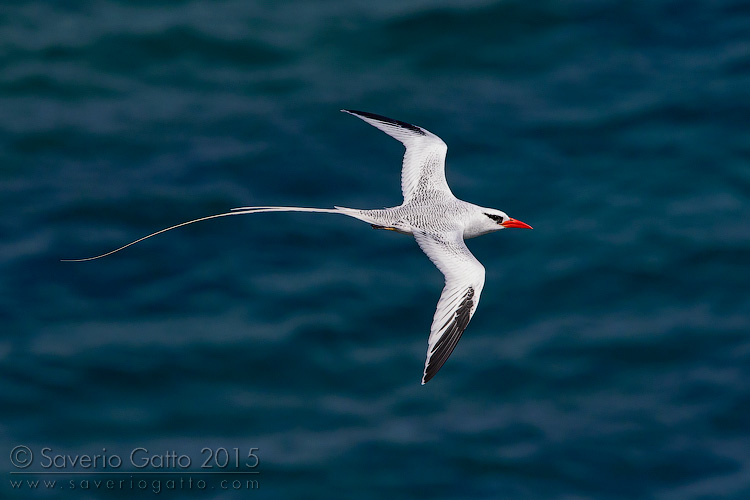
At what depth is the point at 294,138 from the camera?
24234 millimetres

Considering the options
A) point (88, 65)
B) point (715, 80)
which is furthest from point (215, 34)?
point (715, 80)

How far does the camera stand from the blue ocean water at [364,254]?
784 inches

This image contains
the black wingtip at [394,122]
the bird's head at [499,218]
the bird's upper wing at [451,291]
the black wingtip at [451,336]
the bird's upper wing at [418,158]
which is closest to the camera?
the black wingtip at [451,336]

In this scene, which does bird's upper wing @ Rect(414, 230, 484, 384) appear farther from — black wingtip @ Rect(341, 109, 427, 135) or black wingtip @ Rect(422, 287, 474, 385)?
black wingtip @ Rect(341, 109, 427, 135)

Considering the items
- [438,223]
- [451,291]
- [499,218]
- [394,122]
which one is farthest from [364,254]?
[451,291]

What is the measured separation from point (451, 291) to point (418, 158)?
3.52m

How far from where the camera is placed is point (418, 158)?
1864 centimetres

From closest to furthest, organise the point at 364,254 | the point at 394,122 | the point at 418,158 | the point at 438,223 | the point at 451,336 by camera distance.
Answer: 1. the point at 451,336
2. the point at 438,223
3. the point at 418,158
4. the point at 394,122
5. the point at 364,254

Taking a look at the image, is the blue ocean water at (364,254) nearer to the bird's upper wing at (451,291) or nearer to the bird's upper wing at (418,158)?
the bird's upper wing at (418,158)

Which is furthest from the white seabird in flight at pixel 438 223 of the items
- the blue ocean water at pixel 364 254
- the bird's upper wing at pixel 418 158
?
the blue ocean water at pixel 364 254

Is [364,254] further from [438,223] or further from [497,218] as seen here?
[438,223]

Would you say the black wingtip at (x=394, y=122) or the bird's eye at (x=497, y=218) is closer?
the bird's eye at (x=497, y=218)

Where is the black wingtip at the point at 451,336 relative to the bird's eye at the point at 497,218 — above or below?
below

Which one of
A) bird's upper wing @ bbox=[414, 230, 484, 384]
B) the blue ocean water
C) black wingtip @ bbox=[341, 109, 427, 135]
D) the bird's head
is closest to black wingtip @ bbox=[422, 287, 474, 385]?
bird's upper wing @ bbox=[414, 230, 484, 384]
